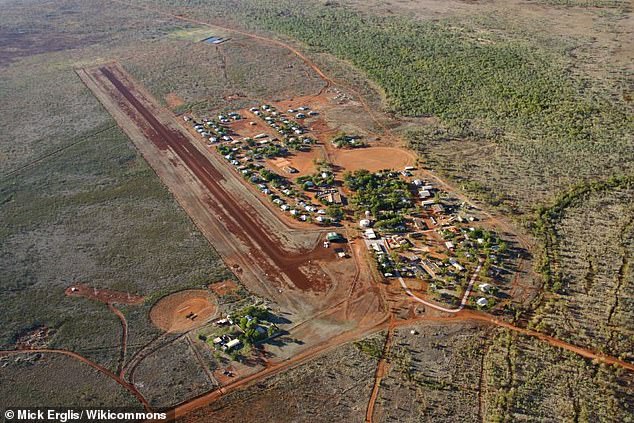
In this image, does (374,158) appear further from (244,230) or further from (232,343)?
(232,343)

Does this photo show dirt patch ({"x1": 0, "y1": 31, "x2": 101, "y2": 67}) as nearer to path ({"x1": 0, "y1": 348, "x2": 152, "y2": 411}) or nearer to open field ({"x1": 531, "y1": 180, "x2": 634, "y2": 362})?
path ({"x1": 0, "y1": 348, "x2": 152, "y2": 411})

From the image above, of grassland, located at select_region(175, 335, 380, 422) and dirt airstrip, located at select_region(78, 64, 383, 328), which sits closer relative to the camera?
grassland, located at select_region(175, 335, 380, 422)

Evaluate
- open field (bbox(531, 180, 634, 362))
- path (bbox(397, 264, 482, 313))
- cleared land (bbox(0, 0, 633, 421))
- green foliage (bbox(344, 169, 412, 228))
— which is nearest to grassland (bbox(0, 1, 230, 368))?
cleared land (bbox(0, 0, 633, 421))

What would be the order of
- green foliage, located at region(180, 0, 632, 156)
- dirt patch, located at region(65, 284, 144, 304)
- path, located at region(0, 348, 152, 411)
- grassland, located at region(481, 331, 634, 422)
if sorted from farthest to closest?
green foliage, located at region(180, 0, 632, 156) < dirt patch, located at region(65, 284, 144, 304) < path, located at region(0, 348, 152, 411) < grassland, located at region(481, 331, 634, 422)

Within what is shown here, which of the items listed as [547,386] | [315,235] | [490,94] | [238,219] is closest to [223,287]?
[238,219]

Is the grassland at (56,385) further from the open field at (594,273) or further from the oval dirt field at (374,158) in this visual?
the oval dirt field at (374,158)

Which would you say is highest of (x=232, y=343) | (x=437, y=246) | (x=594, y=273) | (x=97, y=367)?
(x=437, y=246)
